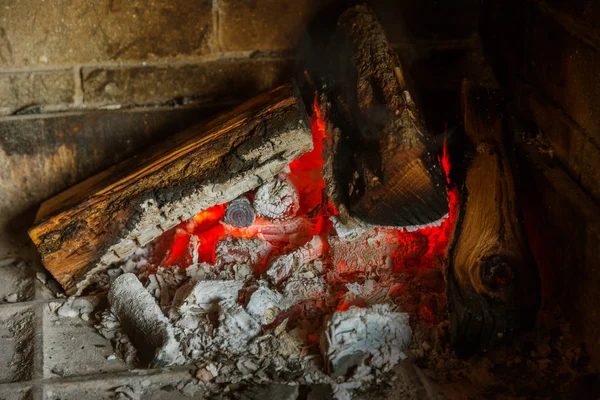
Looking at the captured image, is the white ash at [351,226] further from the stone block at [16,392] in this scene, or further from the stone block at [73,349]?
the stone block at [16,392]

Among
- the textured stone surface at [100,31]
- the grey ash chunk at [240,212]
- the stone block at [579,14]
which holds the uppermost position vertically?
the textured stone surface at [100,31]

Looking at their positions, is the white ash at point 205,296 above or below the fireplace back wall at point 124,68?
below

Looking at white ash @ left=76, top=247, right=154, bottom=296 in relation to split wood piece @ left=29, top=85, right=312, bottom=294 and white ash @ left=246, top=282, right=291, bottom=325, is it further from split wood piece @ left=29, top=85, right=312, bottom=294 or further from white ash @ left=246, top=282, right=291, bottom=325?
white ash @ left=246, top=282, right=291, bottom=325

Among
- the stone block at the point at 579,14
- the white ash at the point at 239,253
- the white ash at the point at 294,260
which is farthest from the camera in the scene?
the white ash at the point at 239,253

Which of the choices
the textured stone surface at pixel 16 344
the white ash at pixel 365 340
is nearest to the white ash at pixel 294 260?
the white ash at pixel 365 340

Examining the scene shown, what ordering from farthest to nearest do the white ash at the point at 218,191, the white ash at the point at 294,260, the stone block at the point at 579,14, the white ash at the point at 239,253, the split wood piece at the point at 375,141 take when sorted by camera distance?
the white ash at the point at 239,253, the white ash at the point at 294,260, the white ash at the point at 218,191, the split wood piece at the point at 375,141, the stone block at the point at 579,14

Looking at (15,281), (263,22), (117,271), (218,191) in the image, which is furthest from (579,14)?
(15,281)

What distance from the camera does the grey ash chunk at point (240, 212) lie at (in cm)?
375

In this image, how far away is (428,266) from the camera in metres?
3.58

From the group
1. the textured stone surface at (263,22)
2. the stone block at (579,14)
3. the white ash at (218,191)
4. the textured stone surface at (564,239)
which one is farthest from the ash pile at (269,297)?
the stone block at (579,14)

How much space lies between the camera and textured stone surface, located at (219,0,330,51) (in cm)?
394

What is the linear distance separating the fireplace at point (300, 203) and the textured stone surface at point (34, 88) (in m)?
0.01

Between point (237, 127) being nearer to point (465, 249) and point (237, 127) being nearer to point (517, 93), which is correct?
point (465, 249)

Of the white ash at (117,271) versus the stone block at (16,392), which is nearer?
the stone block at (16,392)
